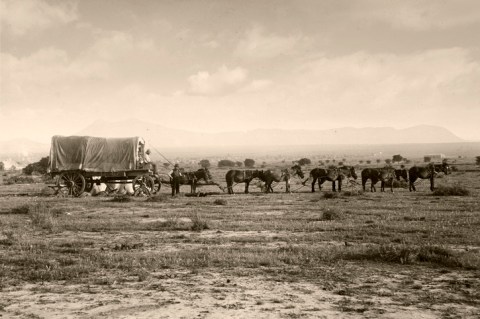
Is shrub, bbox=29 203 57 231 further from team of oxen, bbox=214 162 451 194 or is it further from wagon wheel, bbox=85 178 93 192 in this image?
team of oxen, bbox=214 162 451 194

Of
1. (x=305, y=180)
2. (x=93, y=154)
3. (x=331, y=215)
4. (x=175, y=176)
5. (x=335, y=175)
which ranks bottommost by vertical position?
(x=331, y=215)

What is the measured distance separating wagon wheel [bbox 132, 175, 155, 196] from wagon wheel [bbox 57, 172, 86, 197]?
2416 millimetres

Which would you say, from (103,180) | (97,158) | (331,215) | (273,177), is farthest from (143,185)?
(331,215)

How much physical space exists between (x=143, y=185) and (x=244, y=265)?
15386 mm

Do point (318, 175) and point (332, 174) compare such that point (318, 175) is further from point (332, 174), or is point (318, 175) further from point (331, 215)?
point (331, 215)

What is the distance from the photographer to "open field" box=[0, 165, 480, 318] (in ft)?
22.1

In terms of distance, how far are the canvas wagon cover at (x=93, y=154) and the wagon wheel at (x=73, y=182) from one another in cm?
67

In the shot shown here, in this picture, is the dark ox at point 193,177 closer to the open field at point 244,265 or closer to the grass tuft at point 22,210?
the open field at point 244,265

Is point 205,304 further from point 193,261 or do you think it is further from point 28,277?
point 28,277

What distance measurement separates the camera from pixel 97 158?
2283cm

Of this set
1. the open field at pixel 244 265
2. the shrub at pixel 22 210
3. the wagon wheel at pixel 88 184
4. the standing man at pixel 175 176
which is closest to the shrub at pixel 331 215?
the open field at pixel 244 265

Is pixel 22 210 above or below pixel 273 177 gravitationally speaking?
below

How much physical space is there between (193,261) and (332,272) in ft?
8.66

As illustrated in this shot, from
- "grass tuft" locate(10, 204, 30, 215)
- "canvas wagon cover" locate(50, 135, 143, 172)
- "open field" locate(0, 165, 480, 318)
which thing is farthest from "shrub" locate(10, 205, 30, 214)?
"canvas wagon cover" locate(50, 135, 143, 172)
